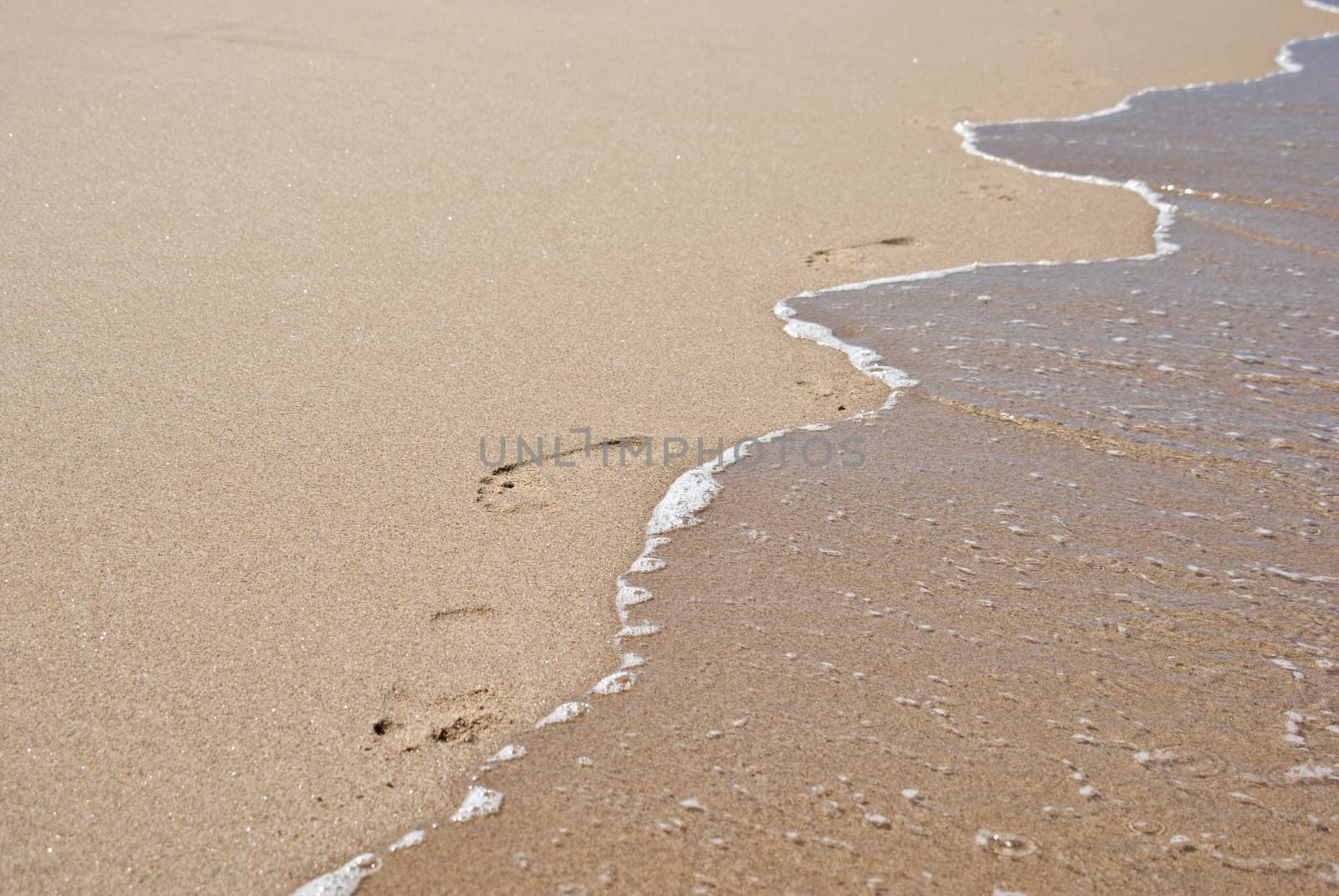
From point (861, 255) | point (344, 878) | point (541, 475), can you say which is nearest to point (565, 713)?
point (344, 878)

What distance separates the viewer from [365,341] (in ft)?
9.23

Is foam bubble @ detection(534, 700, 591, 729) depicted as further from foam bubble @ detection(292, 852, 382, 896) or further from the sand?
foam bubble @ detection(292, 852, 382, 896)

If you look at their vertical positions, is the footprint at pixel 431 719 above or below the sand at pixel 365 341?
below

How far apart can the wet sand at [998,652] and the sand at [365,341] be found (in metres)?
0.18

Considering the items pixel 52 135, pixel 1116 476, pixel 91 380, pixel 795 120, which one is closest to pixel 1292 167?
pixel 795 120

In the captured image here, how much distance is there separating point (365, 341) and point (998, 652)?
1.67m

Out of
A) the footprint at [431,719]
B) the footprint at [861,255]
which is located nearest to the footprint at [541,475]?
the footprint at [431,719]

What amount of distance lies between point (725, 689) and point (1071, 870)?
55 centimetres

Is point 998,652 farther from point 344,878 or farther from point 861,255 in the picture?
point 861,255

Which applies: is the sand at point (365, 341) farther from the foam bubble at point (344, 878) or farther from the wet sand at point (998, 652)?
the wet sand at point (998, 652)

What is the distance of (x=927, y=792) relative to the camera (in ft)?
5.37

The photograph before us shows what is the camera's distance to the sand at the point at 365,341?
66.6 inches

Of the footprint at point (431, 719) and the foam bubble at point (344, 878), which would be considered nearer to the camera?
the foam bubble at point (344, 878)

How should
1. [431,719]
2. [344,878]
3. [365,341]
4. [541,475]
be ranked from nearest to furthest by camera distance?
[344,878] → [431,719] → [541,475] → [365,341]
